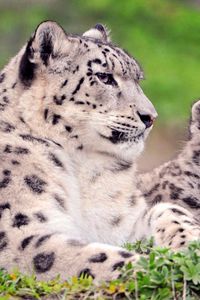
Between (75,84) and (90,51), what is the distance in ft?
1.11

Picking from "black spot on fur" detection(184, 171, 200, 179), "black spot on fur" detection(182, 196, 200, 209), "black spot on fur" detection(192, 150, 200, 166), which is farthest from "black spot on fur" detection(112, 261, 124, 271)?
"black spot on fur" detection(192, 150, 200, 166)

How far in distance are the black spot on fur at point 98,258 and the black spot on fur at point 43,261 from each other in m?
0.33

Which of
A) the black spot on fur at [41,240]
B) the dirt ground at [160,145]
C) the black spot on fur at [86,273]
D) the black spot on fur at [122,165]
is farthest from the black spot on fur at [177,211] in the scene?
the dirt ground at [160,145]

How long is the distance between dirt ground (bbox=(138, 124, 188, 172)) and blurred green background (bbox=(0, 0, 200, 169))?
100 inches

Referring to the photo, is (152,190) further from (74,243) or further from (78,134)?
(74,243)

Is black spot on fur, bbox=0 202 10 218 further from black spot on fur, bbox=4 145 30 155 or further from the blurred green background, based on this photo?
the blurred green background

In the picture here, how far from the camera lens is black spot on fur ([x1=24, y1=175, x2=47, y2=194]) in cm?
1073

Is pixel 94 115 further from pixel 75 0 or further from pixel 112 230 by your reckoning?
pixel 75 0

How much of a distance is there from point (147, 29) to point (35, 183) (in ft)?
74.7

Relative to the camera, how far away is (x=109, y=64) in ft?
37.4

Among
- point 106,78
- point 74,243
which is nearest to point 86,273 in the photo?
point 74,243

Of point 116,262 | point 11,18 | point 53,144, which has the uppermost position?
point 11,18

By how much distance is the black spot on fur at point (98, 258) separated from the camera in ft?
32.3

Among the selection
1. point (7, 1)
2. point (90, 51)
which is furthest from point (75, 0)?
point (90, 51)
